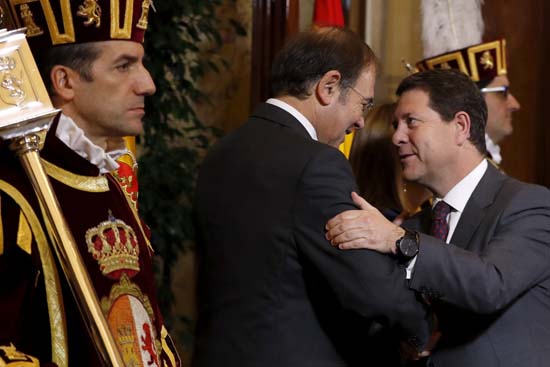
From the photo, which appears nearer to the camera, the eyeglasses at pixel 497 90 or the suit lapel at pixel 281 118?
the suit lapel at pixel 281 118

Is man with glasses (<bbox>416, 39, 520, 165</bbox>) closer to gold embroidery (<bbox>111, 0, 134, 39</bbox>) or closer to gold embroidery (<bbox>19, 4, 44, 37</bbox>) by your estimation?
gold embroidery (<bbox>111, 0, 134, 39</bbox>)

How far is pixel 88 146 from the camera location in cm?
212

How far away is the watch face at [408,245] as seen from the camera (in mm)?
2395

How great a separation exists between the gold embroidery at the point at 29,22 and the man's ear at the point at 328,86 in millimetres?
718

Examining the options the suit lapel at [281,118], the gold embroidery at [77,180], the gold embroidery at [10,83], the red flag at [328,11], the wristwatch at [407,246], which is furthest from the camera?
the red flag at [328,11]

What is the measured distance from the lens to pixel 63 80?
84.6 inches

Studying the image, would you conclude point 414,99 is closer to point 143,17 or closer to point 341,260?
point 341,260

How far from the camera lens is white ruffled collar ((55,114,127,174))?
2.09 metres

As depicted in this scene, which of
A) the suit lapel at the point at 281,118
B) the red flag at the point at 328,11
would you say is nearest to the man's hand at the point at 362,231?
the suit lapel at the point at 281,118

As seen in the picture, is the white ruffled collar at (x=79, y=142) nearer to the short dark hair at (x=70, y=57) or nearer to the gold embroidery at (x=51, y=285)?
the short dark hair at (x=70, y=57)

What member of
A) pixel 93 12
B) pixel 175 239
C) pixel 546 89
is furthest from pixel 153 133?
pixel 93 12

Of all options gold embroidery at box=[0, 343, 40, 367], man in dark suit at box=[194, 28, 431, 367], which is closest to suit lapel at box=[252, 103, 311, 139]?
man in dark suit at box=[194, 28, 431, 367]

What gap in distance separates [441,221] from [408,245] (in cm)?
36

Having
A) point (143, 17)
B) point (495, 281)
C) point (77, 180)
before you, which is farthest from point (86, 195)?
point (495, 281)
